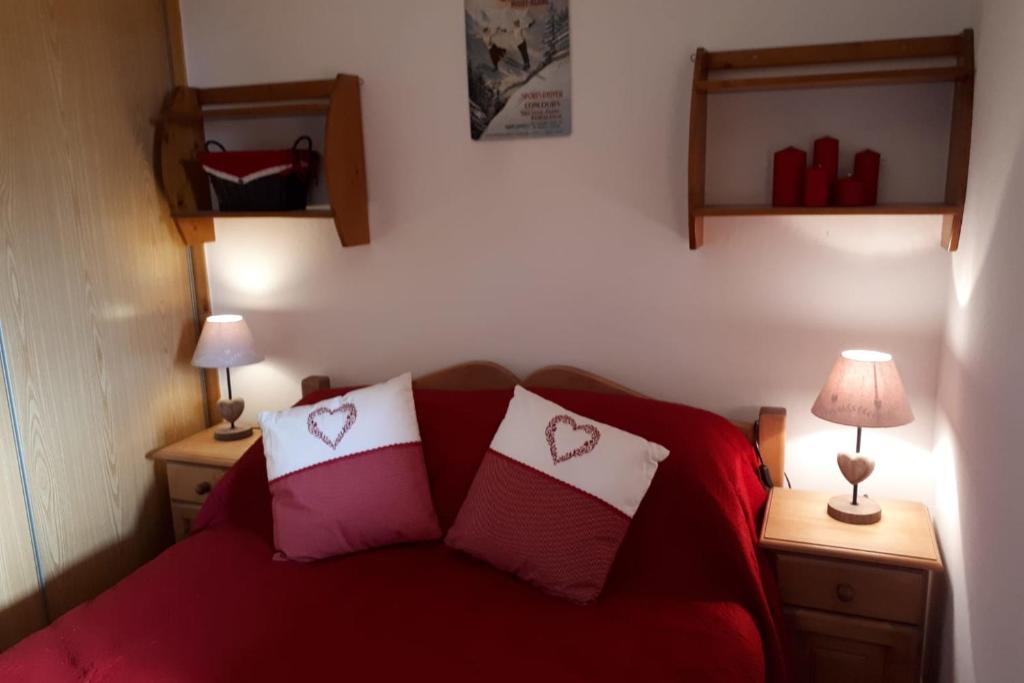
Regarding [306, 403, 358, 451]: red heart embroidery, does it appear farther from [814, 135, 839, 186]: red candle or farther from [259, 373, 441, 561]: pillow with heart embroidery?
[814, 135, 839, 186]: red candle

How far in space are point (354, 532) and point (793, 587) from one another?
3.54 feet

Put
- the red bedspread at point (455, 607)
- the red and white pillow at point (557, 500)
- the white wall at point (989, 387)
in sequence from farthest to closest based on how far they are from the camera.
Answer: the red and white pillow at point (557, 500) < the red bedspread at point (455, 607) < the white wall at point (989, 387)

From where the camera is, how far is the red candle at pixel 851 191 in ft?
6.37

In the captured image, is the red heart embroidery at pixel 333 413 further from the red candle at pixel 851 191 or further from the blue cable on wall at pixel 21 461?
the red candle at pixel 851 191

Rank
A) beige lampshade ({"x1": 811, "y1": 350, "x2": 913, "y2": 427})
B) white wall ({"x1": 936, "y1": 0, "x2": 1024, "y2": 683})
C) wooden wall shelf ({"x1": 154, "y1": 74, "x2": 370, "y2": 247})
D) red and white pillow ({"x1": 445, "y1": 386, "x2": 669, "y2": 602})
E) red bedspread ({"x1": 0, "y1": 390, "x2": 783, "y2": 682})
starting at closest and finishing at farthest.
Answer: white wall ({"x1": 936, "y1": 0, "x2": 1024, "y2": 683})
red bedspread ({"x1": 0, "y1": 390, "x2": 783, "y2": 682})
red and white pillow ({"x1": 445, "y1": 386, "x2": 669, "y2": 602})
beige lampshade ({"x1": 811, "y1": 350, "x2": 913, "y2": 427})
wooden wall shelf ({"x1": 154, "y1": 74, "x2": 370, "y2": 247})

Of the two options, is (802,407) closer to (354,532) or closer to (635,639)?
(635,639)

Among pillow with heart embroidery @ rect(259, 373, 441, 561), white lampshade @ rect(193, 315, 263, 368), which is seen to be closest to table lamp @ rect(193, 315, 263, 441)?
white lampshade @ rect(193, 315, 263, 368)

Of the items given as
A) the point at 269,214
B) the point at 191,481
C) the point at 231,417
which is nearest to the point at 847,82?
the point at 269,214

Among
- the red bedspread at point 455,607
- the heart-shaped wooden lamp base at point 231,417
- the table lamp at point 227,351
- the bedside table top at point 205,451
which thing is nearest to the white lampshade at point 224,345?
the table lamp at point 227,351

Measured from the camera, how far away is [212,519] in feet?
7.25

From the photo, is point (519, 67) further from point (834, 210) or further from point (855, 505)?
point (855, 505)

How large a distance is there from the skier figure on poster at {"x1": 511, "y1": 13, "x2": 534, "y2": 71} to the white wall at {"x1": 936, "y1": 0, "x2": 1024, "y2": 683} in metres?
1.13

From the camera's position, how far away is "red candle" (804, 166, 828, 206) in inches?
76.7

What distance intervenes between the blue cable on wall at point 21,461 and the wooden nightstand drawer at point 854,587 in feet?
6.65
